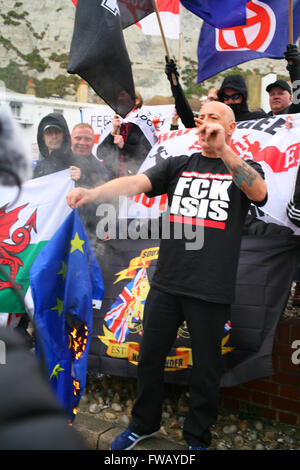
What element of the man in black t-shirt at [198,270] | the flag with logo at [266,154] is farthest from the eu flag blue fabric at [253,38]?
the man in black t-shirt at [198,270]

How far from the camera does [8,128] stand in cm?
86

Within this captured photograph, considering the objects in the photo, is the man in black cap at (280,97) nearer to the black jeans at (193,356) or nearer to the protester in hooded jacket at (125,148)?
the protester in hooded jacket at (125,148)

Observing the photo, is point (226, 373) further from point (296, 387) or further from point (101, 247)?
point (101, 247)

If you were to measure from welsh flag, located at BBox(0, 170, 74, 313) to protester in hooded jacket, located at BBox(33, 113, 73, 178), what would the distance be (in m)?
0.22

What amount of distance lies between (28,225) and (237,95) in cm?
210

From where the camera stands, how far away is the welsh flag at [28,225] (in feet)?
11.0

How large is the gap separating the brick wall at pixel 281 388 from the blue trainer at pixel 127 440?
807mm

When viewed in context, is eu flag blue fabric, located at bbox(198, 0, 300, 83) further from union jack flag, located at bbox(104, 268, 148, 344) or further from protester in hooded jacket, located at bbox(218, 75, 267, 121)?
union jack flag, located at bbox(104, 268, 148, 344)

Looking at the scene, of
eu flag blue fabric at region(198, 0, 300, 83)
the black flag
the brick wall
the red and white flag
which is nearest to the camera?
the brick wall

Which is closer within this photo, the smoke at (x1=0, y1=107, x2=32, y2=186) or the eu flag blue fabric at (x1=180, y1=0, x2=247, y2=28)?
the smoke at (x1=0, y1=107, x2=32, y2=186)

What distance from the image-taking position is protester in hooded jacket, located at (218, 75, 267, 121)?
152 inches

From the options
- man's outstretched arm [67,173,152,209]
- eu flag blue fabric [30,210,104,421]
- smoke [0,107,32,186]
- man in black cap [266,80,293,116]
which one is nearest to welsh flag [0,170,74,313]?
eu flag blue fabric [30,210,104,421]

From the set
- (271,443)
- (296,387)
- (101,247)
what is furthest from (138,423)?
(101,247)

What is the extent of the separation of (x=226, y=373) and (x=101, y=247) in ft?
4.64
